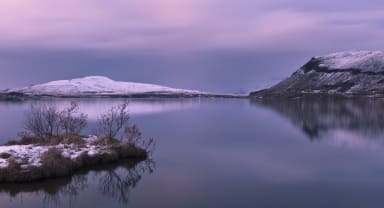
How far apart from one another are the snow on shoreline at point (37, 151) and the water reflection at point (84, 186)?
5.91 ft

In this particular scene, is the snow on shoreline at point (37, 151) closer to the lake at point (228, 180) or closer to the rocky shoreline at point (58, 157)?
the rocky shoreline at point (58, 157)

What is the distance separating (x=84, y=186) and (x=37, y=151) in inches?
279

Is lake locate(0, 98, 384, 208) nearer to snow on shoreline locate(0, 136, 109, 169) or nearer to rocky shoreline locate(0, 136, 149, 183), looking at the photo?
rocky shoreline locate(0, 136, 149, 183)

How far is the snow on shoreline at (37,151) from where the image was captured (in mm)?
31144

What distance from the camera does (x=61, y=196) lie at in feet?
90.0

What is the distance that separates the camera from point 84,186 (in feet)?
97.4

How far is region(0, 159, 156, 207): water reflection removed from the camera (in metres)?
27.0

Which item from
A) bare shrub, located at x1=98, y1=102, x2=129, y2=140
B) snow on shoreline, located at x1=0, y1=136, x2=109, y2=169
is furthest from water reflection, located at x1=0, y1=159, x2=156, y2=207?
bare shrub, located at x1=98, y1=102, x2=129, y2=140

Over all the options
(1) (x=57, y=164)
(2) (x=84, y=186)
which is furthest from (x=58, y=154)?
(2) (x=84, y=186)

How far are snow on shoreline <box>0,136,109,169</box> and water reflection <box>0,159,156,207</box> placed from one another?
180 cm

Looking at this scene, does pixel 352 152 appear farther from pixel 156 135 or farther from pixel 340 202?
pixel 156 135

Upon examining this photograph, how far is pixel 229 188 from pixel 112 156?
11.8 metres

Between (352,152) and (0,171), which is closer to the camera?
(0,171)

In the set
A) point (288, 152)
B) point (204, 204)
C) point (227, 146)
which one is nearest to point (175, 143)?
point (227, 146)
